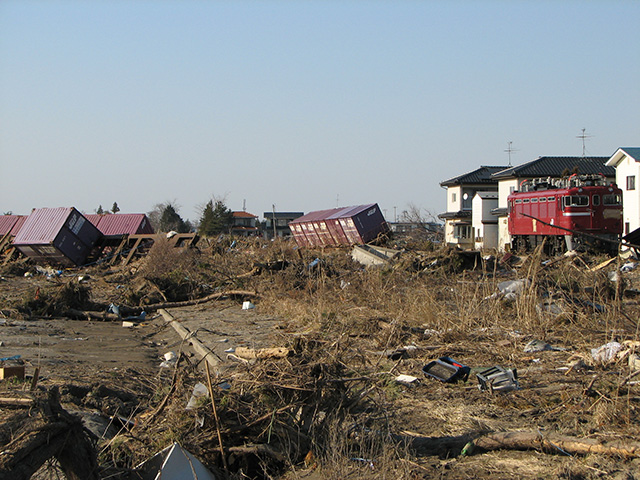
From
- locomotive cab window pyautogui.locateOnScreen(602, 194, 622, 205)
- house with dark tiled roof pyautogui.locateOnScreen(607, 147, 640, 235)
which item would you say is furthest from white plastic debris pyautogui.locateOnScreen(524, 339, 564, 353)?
house with dark tiled roof pyautogui.locateOnScreen(607, 147, 640, 235)

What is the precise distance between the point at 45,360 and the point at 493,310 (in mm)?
6340

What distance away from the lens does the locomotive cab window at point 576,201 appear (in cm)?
2145

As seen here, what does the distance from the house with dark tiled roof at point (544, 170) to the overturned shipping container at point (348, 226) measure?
9.23m

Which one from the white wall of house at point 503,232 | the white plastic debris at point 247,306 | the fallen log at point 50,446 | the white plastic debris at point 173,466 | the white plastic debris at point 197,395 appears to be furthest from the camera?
the white wall of house at point 503,232

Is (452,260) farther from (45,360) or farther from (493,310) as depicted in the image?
(45,360)

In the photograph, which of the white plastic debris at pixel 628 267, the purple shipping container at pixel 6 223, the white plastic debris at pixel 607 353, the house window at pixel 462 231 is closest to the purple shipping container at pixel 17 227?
the purple shipping container at pixel 6 223

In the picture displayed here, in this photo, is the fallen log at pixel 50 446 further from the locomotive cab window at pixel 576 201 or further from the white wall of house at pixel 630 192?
the white wall of house at pixel 630 192

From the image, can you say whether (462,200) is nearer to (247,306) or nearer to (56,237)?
(56,237)

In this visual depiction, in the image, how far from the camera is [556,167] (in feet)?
118

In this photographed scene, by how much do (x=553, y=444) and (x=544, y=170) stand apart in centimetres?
3423

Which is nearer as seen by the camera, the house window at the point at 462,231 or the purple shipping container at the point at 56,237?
the purple shipping container at the point at 56,237

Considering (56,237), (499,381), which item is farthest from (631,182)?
(56,237)

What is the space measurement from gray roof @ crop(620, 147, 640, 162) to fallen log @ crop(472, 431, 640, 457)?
2433cm

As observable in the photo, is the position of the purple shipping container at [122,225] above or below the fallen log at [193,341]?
above
